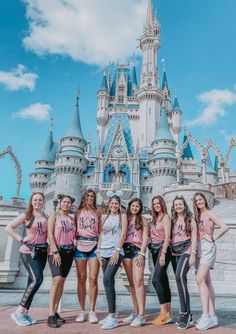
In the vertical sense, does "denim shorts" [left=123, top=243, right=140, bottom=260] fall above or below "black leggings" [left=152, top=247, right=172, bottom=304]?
above

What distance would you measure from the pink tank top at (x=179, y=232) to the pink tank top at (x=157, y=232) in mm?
139

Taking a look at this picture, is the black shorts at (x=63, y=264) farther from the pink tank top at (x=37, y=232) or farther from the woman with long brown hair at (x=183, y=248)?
the woman with long brown hair at (x=183, y=248)

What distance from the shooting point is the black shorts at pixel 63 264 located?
3537mm

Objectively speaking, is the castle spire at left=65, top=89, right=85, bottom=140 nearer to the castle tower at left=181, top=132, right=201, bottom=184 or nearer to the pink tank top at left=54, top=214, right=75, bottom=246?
the castle tower at left=181, top=132, right=201, bottom=184

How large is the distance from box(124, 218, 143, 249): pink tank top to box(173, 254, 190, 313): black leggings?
530 mm

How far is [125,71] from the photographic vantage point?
5344cm

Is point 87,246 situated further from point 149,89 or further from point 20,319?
point 149,89

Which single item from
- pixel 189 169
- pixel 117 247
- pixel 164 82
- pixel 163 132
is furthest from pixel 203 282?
pixel 164 82

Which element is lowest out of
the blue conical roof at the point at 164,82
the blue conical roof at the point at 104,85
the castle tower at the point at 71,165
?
the castle tower at the point at 71,165

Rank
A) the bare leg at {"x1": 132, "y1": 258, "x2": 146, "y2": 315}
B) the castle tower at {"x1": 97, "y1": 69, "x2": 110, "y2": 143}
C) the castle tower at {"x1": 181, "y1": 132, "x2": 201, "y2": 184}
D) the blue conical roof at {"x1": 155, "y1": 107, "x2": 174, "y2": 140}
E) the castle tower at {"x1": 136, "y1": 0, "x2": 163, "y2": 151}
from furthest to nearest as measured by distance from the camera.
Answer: the castle tower at {"x1": 97, "y1": 69, "x2": 110, "y2": 143} → the castle tower at {"x1": 136, "y1": 0, "x2": 163, "y2": 151} → the castle tower at {"x1": 181, "y1": 132, "x2": 201, "y2": 184} → the blue conical roof at {"x1": 155, "y1": 107, "x2": 174, "y2": 140} → the bare leg at {"x1": 132, "y1": 258, "x2": 146, "y2": 315}

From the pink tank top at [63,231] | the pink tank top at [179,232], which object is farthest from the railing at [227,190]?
the pink tank top at [63,231]

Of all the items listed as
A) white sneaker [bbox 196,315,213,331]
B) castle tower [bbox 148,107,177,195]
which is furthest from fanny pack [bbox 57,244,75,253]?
castle tower [bbox 148,107,177,195]

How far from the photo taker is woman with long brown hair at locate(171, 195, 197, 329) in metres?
3.43

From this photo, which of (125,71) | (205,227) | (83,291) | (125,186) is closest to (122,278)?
(83,291)
